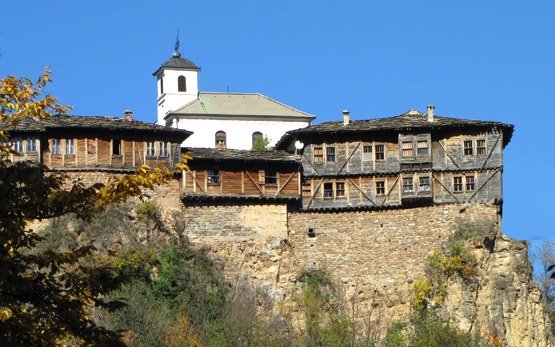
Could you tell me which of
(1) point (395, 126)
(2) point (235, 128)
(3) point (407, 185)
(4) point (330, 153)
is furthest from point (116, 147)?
(2) point (235, 128)

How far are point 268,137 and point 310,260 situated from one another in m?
22.6

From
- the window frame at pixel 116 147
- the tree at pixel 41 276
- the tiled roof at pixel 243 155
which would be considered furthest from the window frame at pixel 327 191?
the tree at pixel 41 276

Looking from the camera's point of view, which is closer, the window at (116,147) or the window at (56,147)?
the window at (56,147)

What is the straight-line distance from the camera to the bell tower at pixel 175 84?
87875mm

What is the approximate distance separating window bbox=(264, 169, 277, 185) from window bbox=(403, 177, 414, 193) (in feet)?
20.1

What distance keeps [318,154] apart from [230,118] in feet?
67.7

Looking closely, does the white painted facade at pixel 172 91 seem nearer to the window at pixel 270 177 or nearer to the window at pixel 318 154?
the window at pixel 318 154

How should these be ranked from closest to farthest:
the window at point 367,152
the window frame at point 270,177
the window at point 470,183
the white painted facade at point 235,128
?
the window frame at point 270,177, the window at point 470,183, the window at point 367,152, the white painted facade at point 235,128

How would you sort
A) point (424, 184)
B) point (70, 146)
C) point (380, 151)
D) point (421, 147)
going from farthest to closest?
point (380, 151) < point (421, 147) < point (424, 184) < point (70, 146)

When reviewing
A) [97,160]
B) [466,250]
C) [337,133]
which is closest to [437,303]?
[466,250]

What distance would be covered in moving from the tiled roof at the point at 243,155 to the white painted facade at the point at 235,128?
1844 centimetres

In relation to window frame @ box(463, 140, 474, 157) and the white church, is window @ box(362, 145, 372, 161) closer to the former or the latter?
window frame @ box(463, 140, 474, 157)

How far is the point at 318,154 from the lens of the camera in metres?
62.0

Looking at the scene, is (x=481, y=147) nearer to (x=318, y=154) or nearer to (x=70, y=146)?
(x=318, y=154)
